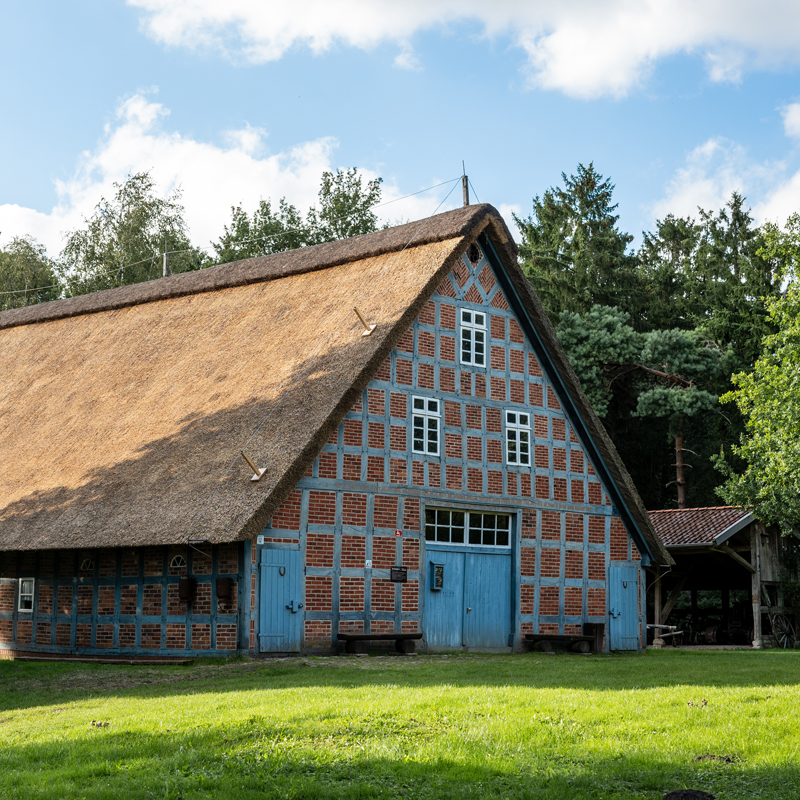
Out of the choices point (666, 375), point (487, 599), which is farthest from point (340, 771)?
point (666, 375)

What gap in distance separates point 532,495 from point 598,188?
102 ft

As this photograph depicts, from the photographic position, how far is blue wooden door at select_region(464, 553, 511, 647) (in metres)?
20.6

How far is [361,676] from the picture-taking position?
551 inches

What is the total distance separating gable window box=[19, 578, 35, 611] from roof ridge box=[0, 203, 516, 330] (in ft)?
27.8

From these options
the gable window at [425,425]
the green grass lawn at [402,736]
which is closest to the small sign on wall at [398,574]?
the gable window at [425,425]

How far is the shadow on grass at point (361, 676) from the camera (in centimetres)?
1306

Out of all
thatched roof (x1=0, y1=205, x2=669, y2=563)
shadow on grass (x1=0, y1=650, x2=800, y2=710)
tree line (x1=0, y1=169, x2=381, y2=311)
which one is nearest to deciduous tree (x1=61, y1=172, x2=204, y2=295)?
tree line (x1=0, y1=169, x2=381, y2=311)

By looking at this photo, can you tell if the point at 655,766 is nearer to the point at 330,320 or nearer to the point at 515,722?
the point at 515,722

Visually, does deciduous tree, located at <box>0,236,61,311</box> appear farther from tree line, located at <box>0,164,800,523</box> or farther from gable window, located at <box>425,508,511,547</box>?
gable window, located at <box>425,508,511,547</box>

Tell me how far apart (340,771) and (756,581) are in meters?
23.1

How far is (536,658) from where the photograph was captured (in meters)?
18.6

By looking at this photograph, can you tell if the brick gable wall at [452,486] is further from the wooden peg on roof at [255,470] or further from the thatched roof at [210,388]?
the wooden peg on roof at [255,470]

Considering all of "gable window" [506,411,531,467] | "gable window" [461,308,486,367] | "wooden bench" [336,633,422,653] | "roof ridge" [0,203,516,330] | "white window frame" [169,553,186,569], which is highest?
"roof ridge" [0,203,516,330]

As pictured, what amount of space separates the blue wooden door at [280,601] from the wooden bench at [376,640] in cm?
89
